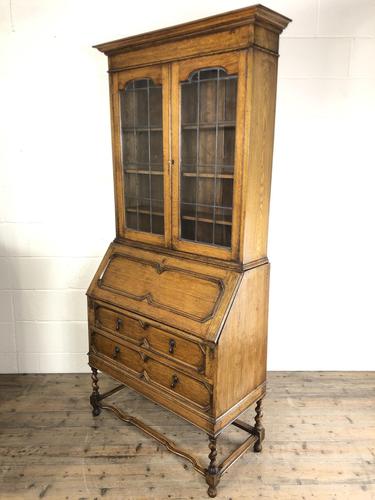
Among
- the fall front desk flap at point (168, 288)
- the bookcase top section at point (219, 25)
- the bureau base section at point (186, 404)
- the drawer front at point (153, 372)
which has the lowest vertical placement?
the bureau base section at point (186, 404)

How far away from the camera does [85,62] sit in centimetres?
259

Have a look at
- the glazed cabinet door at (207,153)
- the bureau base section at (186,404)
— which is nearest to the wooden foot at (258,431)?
the bureau base section at (186,404)

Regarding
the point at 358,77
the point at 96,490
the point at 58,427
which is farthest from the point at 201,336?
the point at 358,77

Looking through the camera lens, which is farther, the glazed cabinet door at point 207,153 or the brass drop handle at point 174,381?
the brass drop handle at point 174,381

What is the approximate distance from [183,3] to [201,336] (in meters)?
2.03

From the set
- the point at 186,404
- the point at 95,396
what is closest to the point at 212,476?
the point at 186,404

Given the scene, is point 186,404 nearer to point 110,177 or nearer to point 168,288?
point 168,288

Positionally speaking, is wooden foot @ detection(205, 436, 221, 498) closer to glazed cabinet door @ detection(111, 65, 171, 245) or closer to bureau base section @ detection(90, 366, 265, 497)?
bureau base section @ detection(90, 366, 265, 497)

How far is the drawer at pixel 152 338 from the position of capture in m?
1.90

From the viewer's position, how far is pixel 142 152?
226 centimetres

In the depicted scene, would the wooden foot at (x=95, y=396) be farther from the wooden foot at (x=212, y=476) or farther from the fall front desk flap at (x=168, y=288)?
the wooden foot at (x=212, y=476)

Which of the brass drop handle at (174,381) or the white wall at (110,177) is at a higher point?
the white wall at (110,177)

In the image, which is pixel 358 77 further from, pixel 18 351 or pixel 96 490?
pixel 18 351

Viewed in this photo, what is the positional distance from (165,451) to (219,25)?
2.15m
